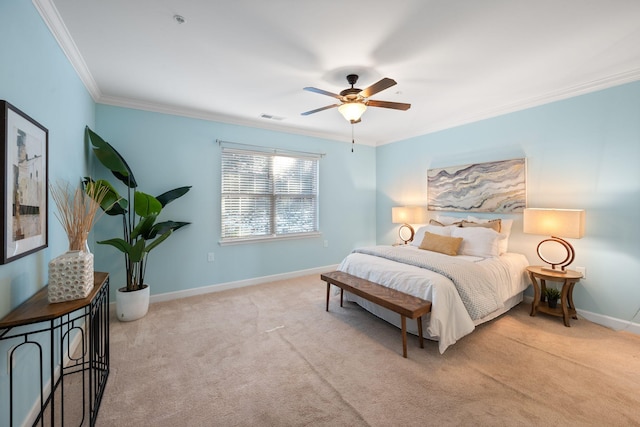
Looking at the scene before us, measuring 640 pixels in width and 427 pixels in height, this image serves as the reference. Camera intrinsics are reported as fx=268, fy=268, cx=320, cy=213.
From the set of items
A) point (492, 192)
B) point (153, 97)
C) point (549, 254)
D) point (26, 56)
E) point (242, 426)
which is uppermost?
point (153, 97)

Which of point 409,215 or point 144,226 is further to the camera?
point 409,215

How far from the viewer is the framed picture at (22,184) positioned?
134 cm

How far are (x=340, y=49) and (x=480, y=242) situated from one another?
273 centimetres

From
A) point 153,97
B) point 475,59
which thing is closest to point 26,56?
point 153,97

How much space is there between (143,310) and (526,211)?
448 centimetres

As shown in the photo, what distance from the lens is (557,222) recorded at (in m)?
2.81

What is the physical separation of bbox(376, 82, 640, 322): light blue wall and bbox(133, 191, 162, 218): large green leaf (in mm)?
4368

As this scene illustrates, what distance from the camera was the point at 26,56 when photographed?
159 centimetres

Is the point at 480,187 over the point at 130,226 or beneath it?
over

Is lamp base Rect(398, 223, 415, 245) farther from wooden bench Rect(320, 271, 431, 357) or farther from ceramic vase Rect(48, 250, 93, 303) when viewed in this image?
ceramic vase Rect(48, 250, 93, 303)

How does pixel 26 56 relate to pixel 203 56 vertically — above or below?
below

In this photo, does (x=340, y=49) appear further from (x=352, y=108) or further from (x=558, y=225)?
(x=558, y=225)

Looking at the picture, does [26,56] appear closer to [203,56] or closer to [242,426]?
[203,56]

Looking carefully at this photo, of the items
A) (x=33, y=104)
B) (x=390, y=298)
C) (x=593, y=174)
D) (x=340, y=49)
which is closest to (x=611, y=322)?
(x=593, y=174)
